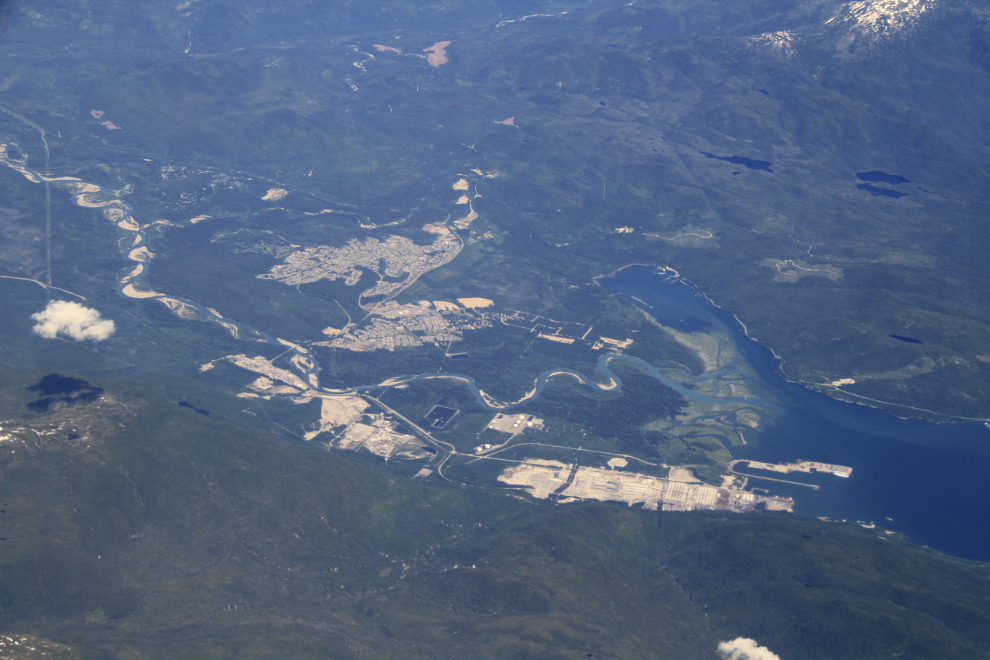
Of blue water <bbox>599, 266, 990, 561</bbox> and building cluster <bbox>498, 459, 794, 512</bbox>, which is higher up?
blue water <bbox>599, 266, 990, 561</bbox>

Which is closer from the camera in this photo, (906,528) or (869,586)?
(869,586)

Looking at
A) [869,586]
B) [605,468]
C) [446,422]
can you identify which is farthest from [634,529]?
[446,422]

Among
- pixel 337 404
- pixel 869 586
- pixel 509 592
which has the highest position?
pixel 869 586

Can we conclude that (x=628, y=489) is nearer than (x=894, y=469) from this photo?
Yes

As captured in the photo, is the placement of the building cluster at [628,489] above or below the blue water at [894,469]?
below

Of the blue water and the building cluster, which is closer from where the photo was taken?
the blue water

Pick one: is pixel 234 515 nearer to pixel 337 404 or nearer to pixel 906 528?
pixel 337 404

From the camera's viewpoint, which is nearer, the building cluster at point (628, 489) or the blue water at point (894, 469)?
the blue water at point (894, 469)

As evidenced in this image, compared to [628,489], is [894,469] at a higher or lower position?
higher
